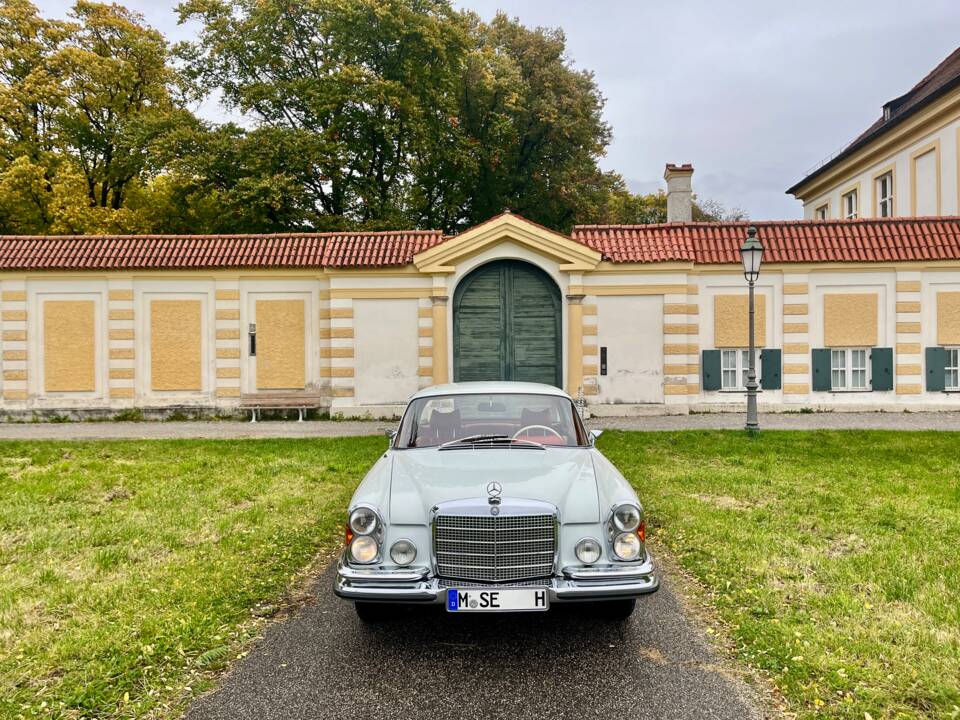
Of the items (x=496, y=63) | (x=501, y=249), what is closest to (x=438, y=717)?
(x=501, y=249)

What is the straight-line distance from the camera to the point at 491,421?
5.58 meters

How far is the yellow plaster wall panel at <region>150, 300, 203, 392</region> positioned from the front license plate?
14651 mm

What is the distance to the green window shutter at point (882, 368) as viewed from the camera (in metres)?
16.0

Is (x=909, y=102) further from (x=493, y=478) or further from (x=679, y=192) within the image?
(x=493, y=478)

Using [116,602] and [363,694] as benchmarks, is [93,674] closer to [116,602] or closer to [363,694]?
[116,602]

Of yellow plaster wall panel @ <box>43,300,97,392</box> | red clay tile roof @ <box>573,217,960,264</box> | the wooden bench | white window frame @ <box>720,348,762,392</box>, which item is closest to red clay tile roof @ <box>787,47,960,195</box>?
red clay tile roof @ <box>573,217,960,264</box>

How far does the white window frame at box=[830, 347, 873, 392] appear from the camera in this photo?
16.2 m

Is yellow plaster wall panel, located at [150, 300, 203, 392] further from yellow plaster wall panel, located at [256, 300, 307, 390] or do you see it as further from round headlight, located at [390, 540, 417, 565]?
round headlight, located at [390, 540, 417, 565]

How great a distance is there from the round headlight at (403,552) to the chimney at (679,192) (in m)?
16.7

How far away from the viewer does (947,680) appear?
11.4ft

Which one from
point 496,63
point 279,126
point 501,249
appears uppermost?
point 496,63

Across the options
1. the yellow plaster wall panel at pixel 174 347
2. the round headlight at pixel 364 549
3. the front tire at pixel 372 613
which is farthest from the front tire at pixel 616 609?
the yellow plaster wall panel at pixel 174 347

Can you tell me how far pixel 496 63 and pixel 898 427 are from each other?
24.4 metres

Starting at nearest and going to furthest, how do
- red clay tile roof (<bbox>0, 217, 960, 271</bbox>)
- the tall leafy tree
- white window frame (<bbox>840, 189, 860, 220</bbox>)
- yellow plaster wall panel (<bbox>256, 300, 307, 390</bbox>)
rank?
red clay tile roof (<bbox>0, 217, 960, 271</bbox>) < yellow plaster wall panel (<bbox>256, 300, 307, 390</bbox>) < the tall leafy tree < white window frame (<bbox>840, 189, 860, 220</bbox>)
